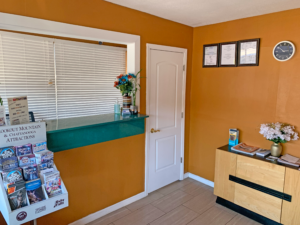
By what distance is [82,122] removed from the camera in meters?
2.31

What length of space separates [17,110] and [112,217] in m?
1.73

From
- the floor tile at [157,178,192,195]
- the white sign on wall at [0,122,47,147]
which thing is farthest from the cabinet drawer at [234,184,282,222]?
the white sign on wall at [0,122,47,147]

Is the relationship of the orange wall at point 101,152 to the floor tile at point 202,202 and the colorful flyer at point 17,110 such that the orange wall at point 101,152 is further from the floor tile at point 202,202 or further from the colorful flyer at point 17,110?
the floor tile at point 202,202

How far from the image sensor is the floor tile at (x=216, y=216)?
2641 millimetres

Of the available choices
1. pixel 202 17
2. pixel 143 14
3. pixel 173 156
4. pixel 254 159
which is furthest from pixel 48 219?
pixel 202 17

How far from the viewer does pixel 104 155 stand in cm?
262

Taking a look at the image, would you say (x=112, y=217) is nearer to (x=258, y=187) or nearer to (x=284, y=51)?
(x=258, y=187)

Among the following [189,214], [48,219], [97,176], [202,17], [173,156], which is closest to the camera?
Result: [48,219]

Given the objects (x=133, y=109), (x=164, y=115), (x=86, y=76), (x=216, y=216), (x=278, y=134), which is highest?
(x=86, y=76)

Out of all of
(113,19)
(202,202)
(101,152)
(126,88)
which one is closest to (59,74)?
(126,88)

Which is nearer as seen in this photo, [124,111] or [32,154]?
[32,154]

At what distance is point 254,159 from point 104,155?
1809mm

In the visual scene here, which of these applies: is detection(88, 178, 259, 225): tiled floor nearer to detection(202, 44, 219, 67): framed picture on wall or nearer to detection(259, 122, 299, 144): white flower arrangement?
detection(259, 122, 299, 144): white flower arrangement

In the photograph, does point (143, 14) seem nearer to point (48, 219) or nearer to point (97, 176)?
point (97, 176)
